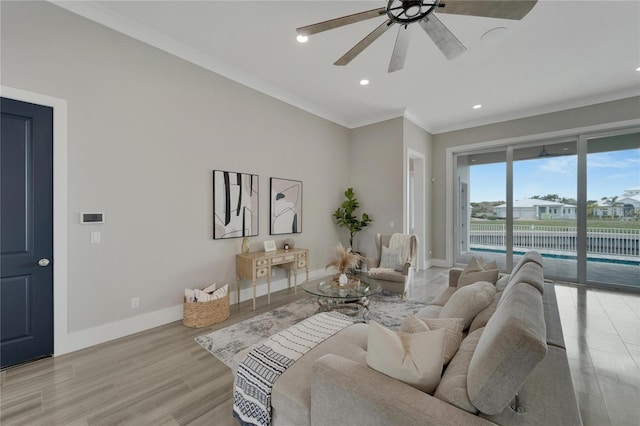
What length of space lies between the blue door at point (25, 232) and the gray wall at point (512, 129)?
661 centimetres

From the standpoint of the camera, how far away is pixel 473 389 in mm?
918

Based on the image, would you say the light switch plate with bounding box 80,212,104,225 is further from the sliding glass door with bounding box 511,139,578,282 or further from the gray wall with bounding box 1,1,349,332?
the sliding glass door with bounding box 511,139,578,282

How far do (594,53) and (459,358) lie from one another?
442 centimetres

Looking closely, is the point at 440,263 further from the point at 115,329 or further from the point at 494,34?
the point at 115,329

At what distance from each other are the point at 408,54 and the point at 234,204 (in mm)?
3074

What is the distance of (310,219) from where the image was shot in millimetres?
5141

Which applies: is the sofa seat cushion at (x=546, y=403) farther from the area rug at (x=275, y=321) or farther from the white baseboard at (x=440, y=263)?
the white baseboard at (x=440, y=263)

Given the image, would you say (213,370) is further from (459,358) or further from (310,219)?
(310,219)

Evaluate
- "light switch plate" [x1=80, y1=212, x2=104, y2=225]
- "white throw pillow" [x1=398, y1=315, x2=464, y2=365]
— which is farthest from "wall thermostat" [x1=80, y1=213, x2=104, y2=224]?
"white throw pillow" [x1=398, y1=315, x2=464, y2=365]

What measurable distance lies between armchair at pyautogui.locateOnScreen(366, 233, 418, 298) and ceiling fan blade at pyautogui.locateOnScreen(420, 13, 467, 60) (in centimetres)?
267

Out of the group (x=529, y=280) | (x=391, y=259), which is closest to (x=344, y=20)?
(x=529, y=280)

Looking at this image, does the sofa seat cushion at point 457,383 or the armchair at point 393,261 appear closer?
the sofa seat cushion at point 457,383

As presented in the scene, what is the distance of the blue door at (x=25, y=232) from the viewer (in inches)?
88.7

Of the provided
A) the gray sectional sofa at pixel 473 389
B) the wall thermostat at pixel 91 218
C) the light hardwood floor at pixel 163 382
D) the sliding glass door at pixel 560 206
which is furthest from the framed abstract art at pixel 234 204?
the sliding glass door at pixel 560 206
